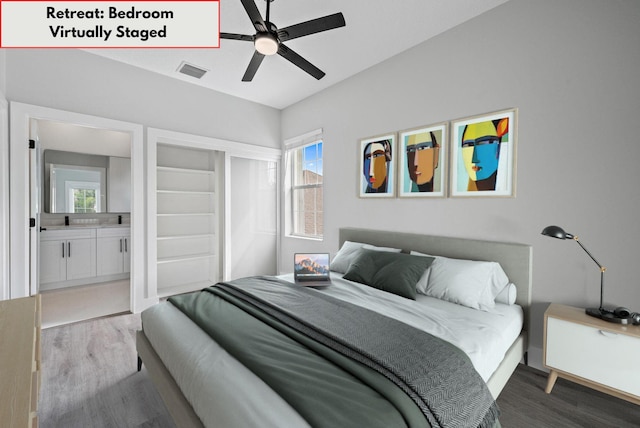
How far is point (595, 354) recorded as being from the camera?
172 cm

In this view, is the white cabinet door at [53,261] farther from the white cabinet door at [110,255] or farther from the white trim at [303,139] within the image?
the white trim at [303,139]

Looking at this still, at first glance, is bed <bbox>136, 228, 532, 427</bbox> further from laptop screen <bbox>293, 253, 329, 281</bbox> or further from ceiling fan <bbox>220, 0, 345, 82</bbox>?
ceiling fan <bbox>220, 0, 345, 82</bbox>

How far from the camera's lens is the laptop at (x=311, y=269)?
252 centimetres

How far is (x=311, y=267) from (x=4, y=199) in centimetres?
293

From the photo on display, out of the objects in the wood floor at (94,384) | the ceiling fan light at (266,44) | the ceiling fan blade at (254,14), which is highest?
the ceiling fan blade at (254,14)

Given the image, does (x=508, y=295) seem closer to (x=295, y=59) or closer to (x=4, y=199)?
(x=295, y=59)

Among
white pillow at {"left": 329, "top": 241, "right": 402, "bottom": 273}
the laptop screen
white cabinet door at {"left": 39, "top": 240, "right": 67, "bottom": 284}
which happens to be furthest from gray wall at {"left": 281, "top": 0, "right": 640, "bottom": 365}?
white cabinet door at {"left": 39, "top": 240, "right": 67, "bottom": 284}

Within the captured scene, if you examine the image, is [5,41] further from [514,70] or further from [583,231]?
[583,231]

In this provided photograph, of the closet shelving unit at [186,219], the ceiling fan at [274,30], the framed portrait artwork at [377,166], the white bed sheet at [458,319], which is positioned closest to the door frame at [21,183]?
the closet shelving unit at [186,219]

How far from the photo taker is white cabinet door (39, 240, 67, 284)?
3990 millimetres

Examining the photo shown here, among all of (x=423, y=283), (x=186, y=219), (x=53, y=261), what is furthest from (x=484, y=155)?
(x=53, y=261)

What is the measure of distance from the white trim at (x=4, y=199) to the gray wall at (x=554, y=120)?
3.90m

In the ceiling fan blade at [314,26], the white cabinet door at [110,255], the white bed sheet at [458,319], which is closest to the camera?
the white bed sheet at [458,319]

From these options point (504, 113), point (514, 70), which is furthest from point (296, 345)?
point (514, 70)
